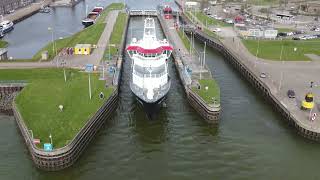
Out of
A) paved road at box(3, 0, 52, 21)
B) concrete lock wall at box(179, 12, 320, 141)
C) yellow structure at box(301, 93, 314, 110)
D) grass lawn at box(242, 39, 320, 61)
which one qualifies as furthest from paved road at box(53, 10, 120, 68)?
paved road at box(3, 0, 52, 21)

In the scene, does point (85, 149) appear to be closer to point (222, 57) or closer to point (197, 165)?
point (197, 165)

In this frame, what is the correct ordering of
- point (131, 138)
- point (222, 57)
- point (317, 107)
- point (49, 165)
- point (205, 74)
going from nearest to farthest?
point (49, 165) < point (131, 138) < point (317, 107) < point (205, 74) < point (222, 57)

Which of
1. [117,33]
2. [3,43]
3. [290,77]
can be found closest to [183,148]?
[290,77]

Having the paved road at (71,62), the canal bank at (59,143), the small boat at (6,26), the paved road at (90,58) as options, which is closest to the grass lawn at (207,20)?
the paved road at (90,58)

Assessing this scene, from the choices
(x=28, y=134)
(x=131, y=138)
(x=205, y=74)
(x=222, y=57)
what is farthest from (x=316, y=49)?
(x=28, y=134)

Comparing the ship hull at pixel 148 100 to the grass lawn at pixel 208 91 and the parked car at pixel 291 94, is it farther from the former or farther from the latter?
the parked car at pixel 291 94

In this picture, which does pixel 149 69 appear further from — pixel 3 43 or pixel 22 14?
pixel 22 14

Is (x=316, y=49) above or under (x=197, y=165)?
above
